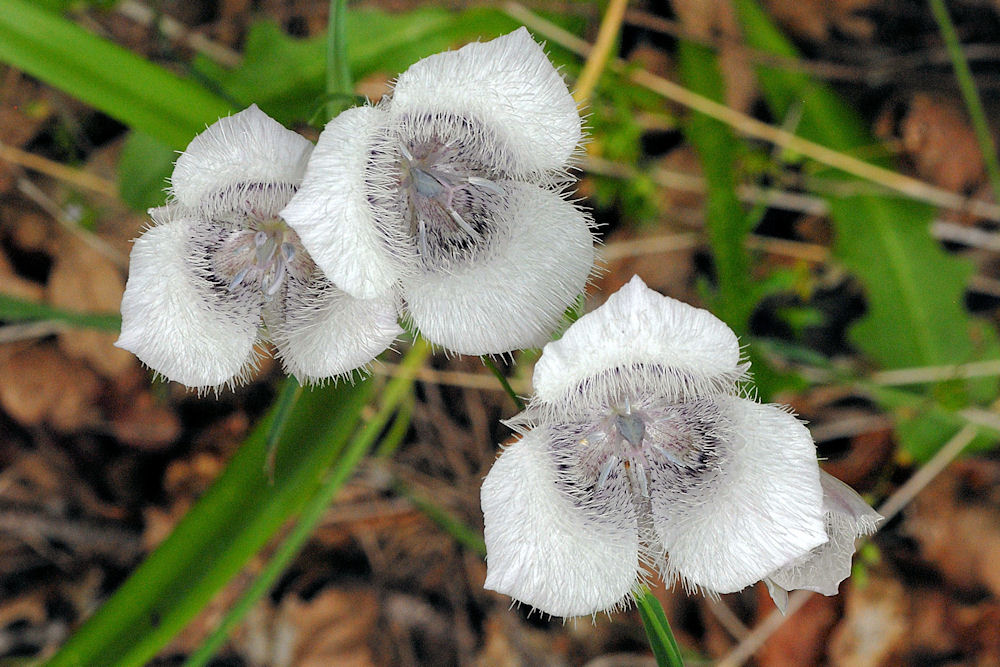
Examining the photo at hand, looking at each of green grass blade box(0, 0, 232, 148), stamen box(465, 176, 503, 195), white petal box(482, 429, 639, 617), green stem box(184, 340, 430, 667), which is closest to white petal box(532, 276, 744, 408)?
white petal box(482, 429, 639, 617)

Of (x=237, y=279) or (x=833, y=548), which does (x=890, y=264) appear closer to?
(x=833, y=548)

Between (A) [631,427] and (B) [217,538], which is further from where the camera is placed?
(B) [217,538]

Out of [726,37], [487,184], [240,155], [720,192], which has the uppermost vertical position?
[240,155]

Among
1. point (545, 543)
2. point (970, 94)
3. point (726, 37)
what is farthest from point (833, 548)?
point (970, 94)

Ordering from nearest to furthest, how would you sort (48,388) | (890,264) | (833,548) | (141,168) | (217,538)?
(833,548)
(217,538)
(141,168)
(48,388)
(890,264)

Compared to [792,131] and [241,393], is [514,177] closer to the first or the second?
[241,393]

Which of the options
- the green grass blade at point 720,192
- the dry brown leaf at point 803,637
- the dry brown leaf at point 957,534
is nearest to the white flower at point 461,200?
the green grass blade at point 720,192
